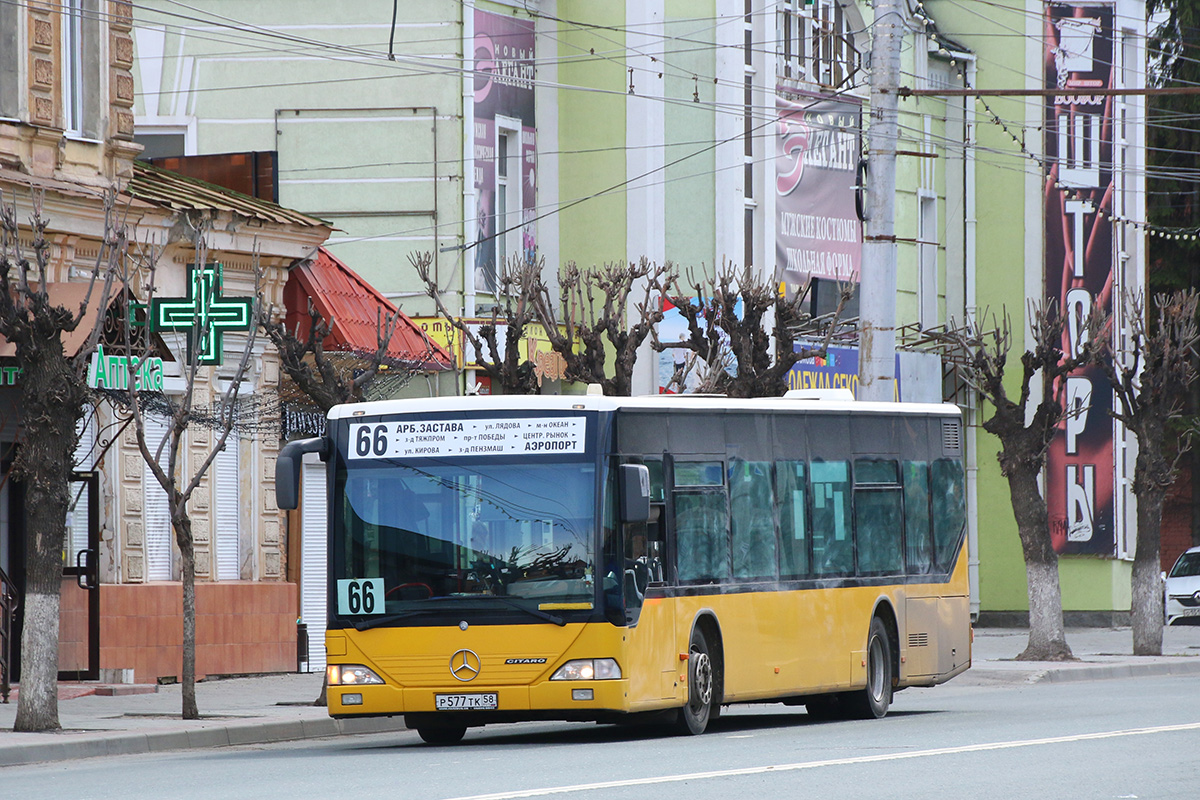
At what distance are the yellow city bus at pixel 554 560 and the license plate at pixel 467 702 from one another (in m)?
0.02

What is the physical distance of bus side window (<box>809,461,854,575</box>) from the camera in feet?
63.7

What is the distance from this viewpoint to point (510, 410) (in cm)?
1695

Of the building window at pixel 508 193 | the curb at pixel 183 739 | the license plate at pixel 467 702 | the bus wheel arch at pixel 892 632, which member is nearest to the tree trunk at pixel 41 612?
the curb at pixel 183 739

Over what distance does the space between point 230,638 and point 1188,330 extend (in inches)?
607

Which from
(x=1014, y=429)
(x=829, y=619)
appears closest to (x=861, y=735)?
(x=829, y=619)

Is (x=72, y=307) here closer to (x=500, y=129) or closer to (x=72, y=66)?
(x=72, y=66)

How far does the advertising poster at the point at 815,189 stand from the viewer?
3622cm

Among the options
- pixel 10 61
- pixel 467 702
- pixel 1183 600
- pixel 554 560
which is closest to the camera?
pixel 467 702

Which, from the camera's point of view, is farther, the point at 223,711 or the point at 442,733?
the point at 223,711

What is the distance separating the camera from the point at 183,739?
722 inches

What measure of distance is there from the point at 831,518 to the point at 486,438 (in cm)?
415

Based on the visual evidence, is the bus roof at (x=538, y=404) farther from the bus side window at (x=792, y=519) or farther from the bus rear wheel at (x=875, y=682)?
the bus rear wheel at (x=875, y=682)

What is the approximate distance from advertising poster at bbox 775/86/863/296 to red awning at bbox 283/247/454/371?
912 cm

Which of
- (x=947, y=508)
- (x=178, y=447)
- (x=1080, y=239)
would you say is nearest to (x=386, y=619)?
(x=178, y=447)
